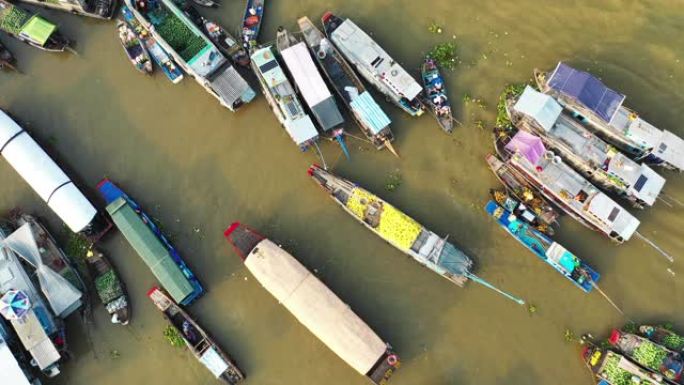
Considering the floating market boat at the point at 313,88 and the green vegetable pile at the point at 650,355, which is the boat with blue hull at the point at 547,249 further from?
the floating market boat at the point at 313,88

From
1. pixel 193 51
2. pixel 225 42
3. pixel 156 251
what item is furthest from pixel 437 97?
pixel 156 251

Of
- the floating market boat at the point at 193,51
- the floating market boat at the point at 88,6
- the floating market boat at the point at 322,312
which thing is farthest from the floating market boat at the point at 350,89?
the floating market boat at the point at 88,6

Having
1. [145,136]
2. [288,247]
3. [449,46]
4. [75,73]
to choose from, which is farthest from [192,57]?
[449,46]

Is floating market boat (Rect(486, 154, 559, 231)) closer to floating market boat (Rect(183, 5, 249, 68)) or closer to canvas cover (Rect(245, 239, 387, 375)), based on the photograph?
canvas cover (Rect(245, 239, 387, 375))

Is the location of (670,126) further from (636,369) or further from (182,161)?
(182,161)

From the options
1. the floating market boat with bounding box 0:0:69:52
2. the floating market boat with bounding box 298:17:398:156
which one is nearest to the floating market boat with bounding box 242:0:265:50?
the floating market boat with bounding box 298:17:398:156
